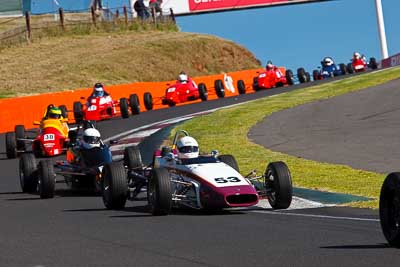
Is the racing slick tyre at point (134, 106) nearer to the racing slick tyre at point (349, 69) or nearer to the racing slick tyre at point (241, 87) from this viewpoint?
the racing slick tyre at point (241, 87)

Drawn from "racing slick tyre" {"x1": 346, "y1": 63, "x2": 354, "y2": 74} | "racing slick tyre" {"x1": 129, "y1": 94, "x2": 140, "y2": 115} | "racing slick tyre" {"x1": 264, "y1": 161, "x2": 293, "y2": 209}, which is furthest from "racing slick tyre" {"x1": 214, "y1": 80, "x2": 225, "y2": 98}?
"racing slick tyre" {"x1": 264, "y1": 161, "x2": 293, "y2": 209}

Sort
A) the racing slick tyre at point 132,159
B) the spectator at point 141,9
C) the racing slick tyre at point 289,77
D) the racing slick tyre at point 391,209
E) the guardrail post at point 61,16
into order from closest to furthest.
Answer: the racing slick tyre at point 391,209
the racing slick tyre at point 132,159
the racing slick tyre at point 289,77
the guardrail post at point 61,16
the spectator at point 141,9

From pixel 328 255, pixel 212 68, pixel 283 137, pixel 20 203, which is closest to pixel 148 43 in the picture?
pixel 212 68

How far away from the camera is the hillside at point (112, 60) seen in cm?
5634

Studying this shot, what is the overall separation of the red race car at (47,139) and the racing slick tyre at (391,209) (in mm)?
18334

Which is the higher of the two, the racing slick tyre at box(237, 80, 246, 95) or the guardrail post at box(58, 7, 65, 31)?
the guardrail post at box(58, 7, 65, 31)

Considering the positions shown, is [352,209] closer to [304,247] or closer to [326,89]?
[304,247]

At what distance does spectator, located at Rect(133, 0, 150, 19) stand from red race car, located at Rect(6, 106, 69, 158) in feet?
141

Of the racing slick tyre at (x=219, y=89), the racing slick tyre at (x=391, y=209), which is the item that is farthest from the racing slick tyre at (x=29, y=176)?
the racing slick tyre at (x=219, y=89)

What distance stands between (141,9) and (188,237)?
60831 mm

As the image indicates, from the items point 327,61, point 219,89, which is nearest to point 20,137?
point 219,89

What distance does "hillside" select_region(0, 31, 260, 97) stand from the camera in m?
56.3

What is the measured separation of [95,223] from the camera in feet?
45.5

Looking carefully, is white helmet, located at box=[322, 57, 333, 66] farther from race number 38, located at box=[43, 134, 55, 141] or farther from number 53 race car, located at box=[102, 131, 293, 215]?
number 53 race car, located at box=[102, 131, 293, 215]
